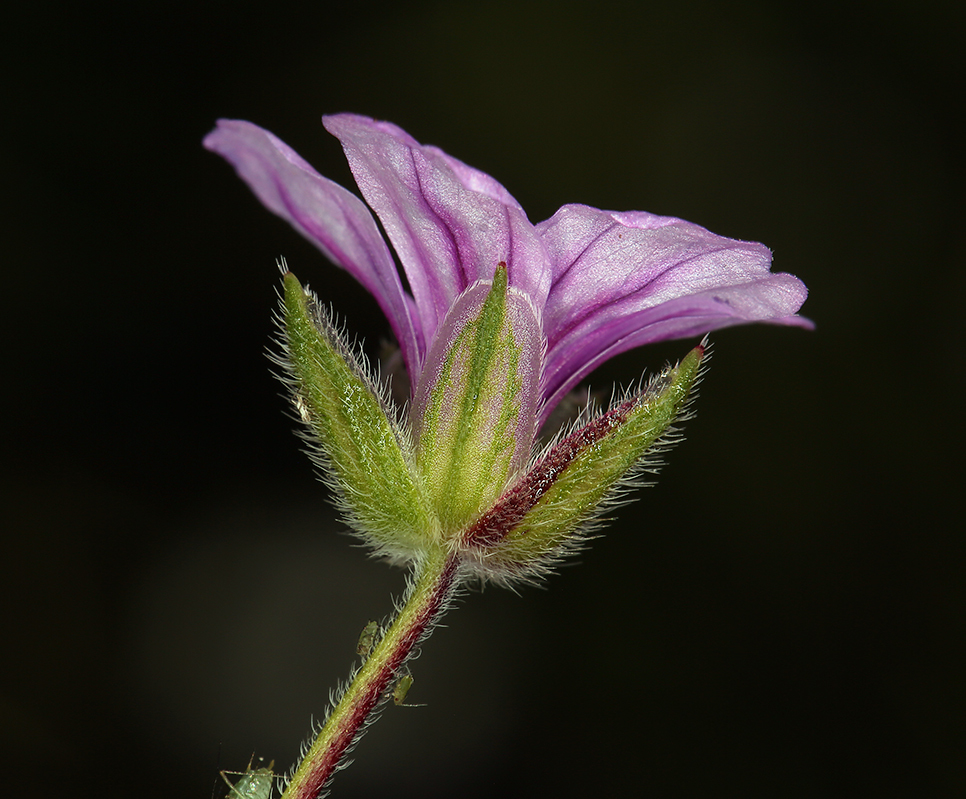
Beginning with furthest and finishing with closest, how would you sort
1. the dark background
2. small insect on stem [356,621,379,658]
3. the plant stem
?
the dark background < small insect on stem [356,621,379,658] < the plant stem

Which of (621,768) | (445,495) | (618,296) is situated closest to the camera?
(445,495)

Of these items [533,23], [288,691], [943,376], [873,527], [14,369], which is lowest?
[288,691]

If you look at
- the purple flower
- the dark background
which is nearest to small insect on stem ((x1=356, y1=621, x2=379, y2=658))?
the purple flower

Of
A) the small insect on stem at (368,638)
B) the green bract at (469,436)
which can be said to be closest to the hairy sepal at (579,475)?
the green bract at (469,436)

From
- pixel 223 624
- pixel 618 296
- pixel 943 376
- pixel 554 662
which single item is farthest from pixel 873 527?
pixel 618 296

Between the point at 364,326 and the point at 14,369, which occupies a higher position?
the point at 364,326

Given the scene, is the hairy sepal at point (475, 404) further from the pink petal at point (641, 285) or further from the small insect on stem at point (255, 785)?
the small insect on stem at point (255, 785)

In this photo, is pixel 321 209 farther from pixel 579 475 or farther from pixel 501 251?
pixel 579 475

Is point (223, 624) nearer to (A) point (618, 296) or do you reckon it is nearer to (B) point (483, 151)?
(B) point (483, 151)

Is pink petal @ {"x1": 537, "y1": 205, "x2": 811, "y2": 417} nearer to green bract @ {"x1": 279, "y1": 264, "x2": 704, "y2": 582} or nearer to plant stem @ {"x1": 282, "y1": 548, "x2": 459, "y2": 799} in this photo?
green bract @ {"x1": 279, "y1": 264, "x2": 704, "y2": 582}
